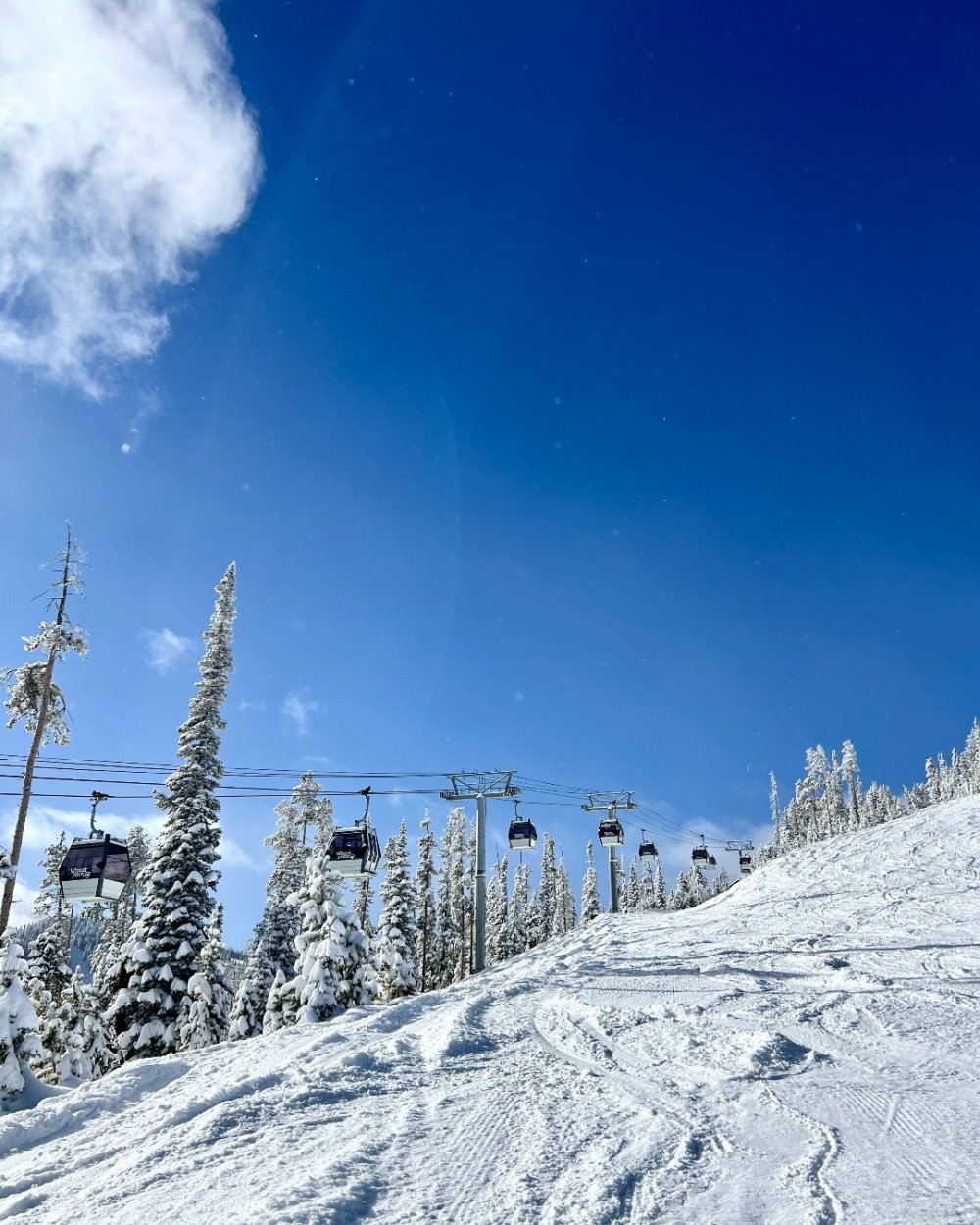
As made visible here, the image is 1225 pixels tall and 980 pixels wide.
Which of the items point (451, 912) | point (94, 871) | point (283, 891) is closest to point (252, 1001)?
point (283, 891)

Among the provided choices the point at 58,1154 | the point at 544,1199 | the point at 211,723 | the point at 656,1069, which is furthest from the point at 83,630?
the point at 544,1199

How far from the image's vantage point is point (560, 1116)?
21.6 feet

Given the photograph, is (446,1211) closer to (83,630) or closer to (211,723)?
(83,630)

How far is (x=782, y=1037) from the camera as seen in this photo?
9383 millimetres

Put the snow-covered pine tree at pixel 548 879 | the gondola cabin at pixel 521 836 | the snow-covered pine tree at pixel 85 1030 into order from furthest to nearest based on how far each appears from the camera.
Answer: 1. the snow-covered pine tree at pixel 548 879
2. the gondola cabin at pixel 521 836
3. the snow-covered pine tree at pixel 85 1030

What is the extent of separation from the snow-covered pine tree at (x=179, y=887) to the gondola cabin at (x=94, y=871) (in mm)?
3576

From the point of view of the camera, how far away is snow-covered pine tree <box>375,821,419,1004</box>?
3709 centimetres

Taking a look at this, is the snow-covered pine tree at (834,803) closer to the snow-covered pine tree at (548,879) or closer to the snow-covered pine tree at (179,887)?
the snow-covered pine tree at (548,879)

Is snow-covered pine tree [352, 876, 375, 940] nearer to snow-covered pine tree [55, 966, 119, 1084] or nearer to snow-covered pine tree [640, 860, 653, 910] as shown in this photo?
snow-covered pine tree [55, 966, 119, 1084]

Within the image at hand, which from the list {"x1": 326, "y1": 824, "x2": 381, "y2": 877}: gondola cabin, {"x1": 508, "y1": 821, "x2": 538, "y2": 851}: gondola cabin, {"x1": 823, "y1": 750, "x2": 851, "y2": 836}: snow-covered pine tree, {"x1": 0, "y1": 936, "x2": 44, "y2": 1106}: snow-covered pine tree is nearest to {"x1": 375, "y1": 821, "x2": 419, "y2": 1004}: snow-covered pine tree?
{"x1": 508, "y1": 821, "x2": 538, "y2": 851}: gondola cabin

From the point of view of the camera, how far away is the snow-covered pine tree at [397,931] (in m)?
37.1

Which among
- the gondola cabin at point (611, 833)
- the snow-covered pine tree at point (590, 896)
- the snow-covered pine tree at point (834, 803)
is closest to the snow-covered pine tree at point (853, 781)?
the snow-covered pine tree at point (834, 803)

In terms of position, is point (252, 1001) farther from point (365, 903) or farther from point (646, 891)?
point (646, 891)

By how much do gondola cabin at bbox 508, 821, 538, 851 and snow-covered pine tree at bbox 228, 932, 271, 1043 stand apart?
12222mm
